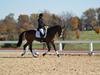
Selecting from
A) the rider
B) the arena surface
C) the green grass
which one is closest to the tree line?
the green grass

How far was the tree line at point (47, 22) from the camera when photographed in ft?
169

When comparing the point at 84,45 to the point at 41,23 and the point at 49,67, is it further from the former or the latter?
the point at 49,67

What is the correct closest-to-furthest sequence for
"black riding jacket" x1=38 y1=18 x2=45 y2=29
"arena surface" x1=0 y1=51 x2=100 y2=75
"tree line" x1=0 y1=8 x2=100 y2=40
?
"arena surface" x1=0 y1=51 x2=100 y2=75
"black riding jacket" x1=38 y1=18 x2=45 y2=29
"tree line" x1=0 y1=8 x2=100 y2=40

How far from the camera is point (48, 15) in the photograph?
66.6 meters

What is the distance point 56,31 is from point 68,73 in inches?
360

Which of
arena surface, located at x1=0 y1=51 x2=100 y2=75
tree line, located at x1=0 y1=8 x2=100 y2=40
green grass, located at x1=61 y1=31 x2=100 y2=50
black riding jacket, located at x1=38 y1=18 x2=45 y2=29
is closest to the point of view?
arena surface, located at x1=0 y1=51 x2=100 y2=75

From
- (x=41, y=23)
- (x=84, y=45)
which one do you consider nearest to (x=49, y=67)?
(x=41, y=23)

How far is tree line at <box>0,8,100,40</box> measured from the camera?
51.6 metres

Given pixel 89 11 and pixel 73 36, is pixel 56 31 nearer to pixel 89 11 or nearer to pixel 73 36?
pixel 73 36

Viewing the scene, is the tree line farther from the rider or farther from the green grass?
the rider

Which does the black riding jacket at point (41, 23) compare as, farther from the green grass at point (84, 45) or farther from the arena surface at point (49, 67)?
the green grass at point (84, 45)

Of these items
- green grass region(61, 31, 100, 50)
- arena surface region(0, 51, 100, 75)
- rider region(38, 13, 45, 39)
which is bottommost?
green grass region(61, 31, 100, 50)

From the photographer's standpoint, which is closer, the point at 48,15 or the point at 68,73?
the point at 68,73

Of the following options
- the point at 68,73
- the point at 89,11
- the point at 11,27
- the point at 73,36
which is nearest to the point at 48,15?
the point at 11,27
